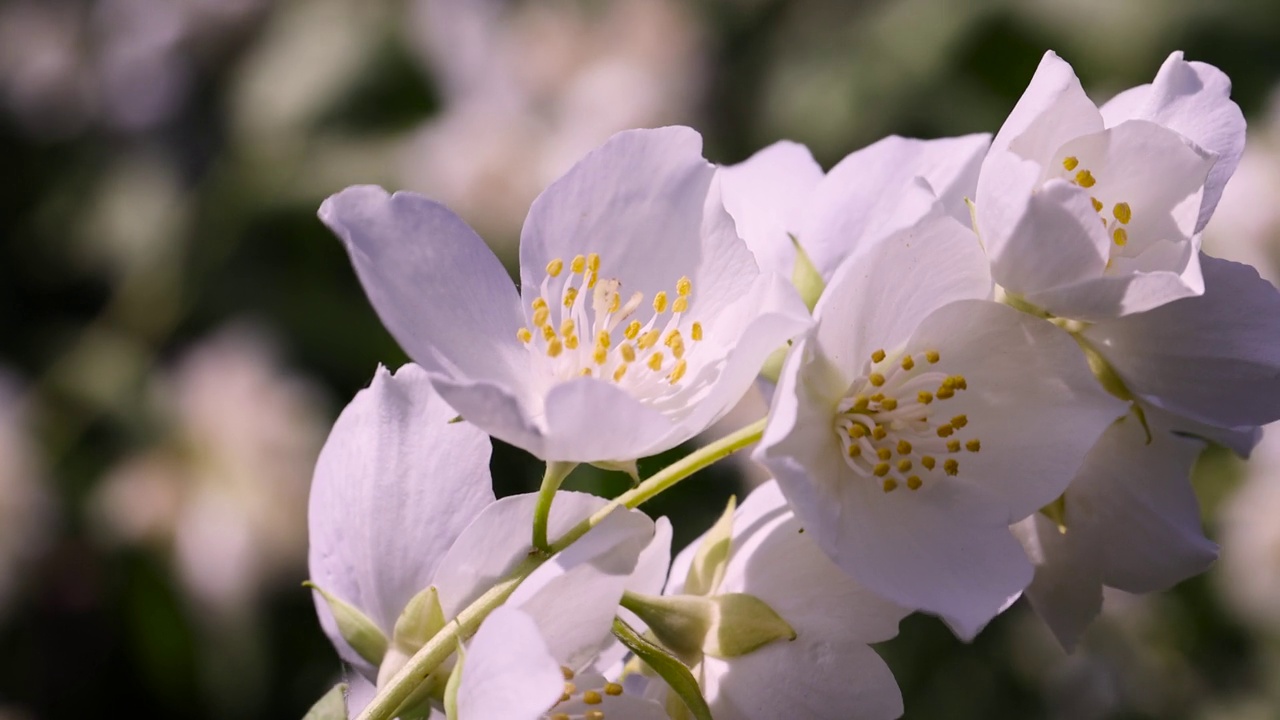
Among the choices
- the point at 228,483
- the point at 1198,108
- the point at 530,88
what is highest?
the point at 1198,108

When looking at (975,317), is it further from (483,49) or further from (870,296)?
(483,49)

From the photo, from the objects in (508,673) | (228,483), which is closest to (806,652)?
(508,673)

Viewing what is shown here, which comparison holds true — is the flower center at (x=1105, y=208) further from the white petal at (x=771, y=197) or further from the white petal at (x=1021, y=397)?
the white petal at (x=771, y=197)

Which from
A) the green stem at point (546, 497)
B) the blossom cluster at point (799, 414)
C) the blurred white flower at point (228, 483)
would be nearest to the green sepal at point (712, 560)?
the blossom cluster at point (799, 414)

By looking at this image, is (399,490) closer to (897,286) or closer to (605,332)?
(605,332)

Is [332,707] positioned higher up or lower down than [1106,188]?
lower down

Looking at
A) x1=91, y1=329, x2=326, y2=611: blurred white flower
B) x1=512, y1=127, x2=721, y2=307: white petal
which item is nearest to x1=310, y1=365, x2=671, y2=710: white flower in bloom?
x1=512, y1=127, x2=721, y2=307: white petal

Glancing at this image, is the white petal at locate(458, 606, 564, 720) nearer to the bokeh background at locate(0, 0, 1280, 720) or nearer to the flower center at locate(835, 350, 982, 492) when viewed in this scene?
the flower center at locate(835, 350, 982, 492)
